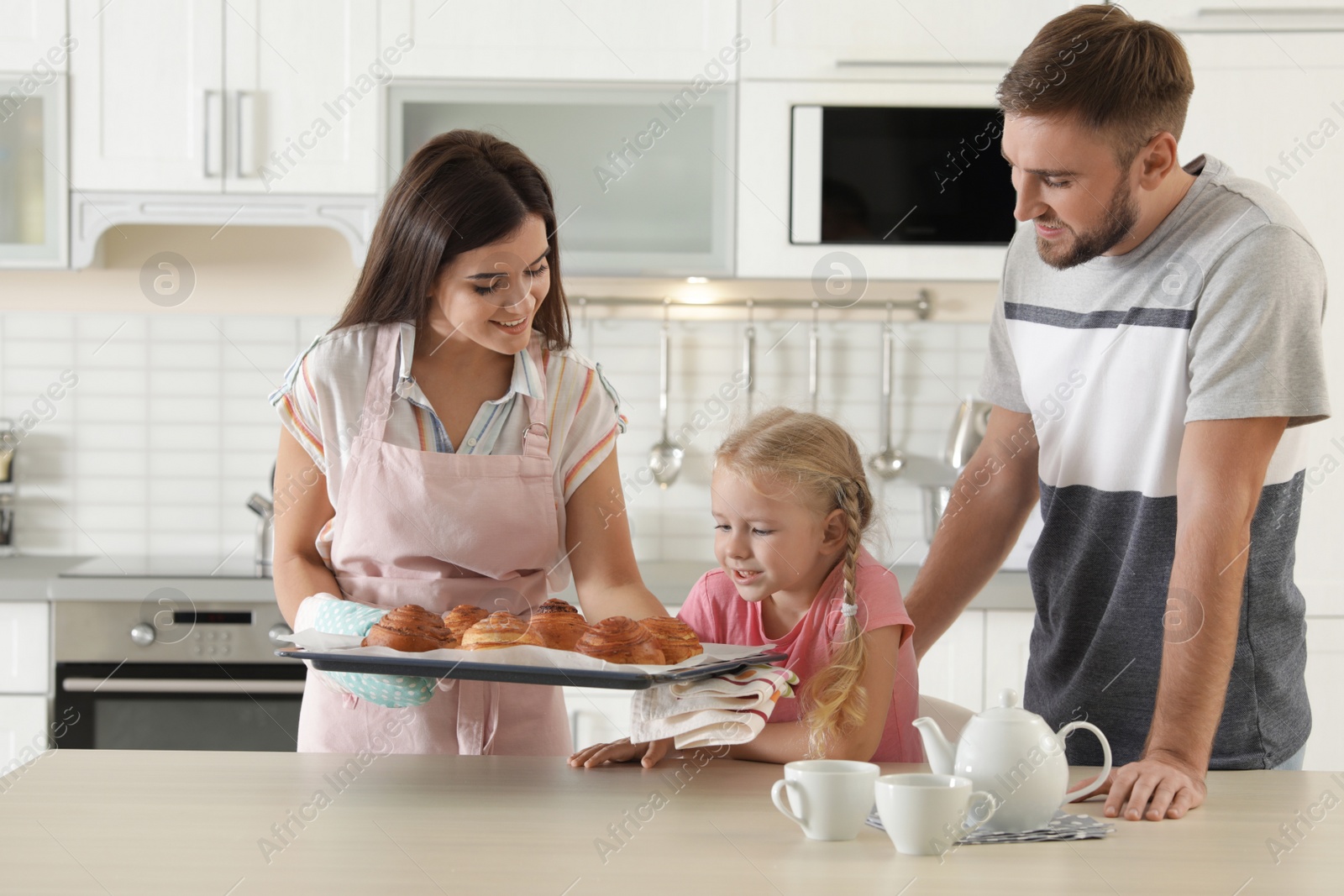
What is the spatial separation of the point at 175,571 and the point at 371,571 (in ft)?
4.14

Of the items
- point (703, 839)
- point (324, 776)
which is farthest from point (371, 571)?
point (703, 839)

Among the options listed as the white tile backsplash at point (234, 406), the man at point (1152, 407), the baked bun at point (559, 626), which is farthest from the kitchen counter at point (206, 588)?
the baked bun at point (559, 626)

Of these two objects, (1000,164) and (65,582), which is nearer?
(65,582)

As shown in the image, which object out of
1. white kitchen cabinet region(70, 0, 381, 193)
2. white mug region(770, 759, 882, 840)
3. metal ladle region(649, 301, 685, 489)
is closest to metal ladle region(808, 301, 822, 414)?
metal ladle region(649, 301, 685, 489)

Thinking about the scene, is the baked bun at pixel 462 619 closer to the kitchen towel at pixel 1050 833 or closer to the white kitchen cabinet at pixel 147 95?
the kitchen towel at pixel 1050 833

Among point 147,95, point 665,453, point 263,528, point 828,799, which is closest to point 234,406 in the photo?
point 263,528

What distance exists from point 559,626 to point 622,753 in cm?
13

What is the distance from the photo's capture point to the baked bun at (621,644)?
3.40 feet

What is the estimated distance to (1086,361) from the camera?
1.26 m

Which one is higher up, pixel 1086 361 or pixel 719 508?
pixel 1086 361

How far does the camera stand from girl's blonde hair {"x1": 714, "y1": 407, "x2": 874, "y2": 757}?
3.79 ft

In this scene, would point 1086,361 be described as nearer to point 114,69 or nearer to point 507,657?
point 507,657

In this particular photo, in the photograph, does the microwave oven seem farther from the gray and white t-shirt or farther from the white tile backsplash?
the gray and white t-shirt

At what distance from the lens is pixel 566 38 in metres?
2.42
